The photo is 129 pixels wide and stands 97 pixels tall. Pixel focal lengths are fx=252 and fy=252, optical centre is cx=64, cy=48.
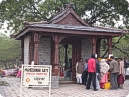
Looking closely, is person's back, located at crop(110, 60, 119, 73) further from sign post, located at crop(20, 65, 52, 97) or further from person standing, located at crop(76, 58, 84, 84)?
sign post, located at crop(20, 65, 52, 97)

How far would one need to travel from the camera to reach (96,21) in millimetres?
24406

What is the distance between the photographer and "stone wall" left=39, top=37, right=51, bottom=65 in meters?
14.2

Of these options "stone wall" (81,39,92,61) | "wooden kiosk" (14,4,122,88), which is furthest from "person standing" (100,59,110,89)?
"stone wall" (81,39,92,61)

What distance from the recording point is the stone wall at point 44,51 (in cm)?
1420

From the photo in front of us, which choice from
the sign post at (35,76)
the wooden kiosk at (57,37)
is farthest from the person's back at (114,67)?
the sign post at (35,76)

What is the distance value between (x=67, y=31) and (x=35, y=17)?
38.2 ft

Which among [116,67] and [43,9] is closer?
[116,67]

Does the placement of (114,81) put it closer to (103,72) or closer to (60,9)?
(103,72)

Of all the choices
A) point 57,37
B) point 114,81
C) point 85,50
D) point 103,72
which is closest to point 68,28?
point 57,37

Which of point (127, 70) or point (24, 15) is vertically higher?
point (24, 15)

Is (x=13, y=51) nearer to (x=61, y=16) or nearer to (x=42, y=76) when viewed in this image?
(x=61, y=16)

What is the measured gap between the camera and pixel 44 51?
14.3 meters

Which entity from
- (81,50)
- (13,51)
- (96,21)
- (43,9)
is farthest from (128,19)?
(13,51)

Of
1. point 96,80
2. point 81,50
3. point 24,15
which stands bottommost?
point 96,80
